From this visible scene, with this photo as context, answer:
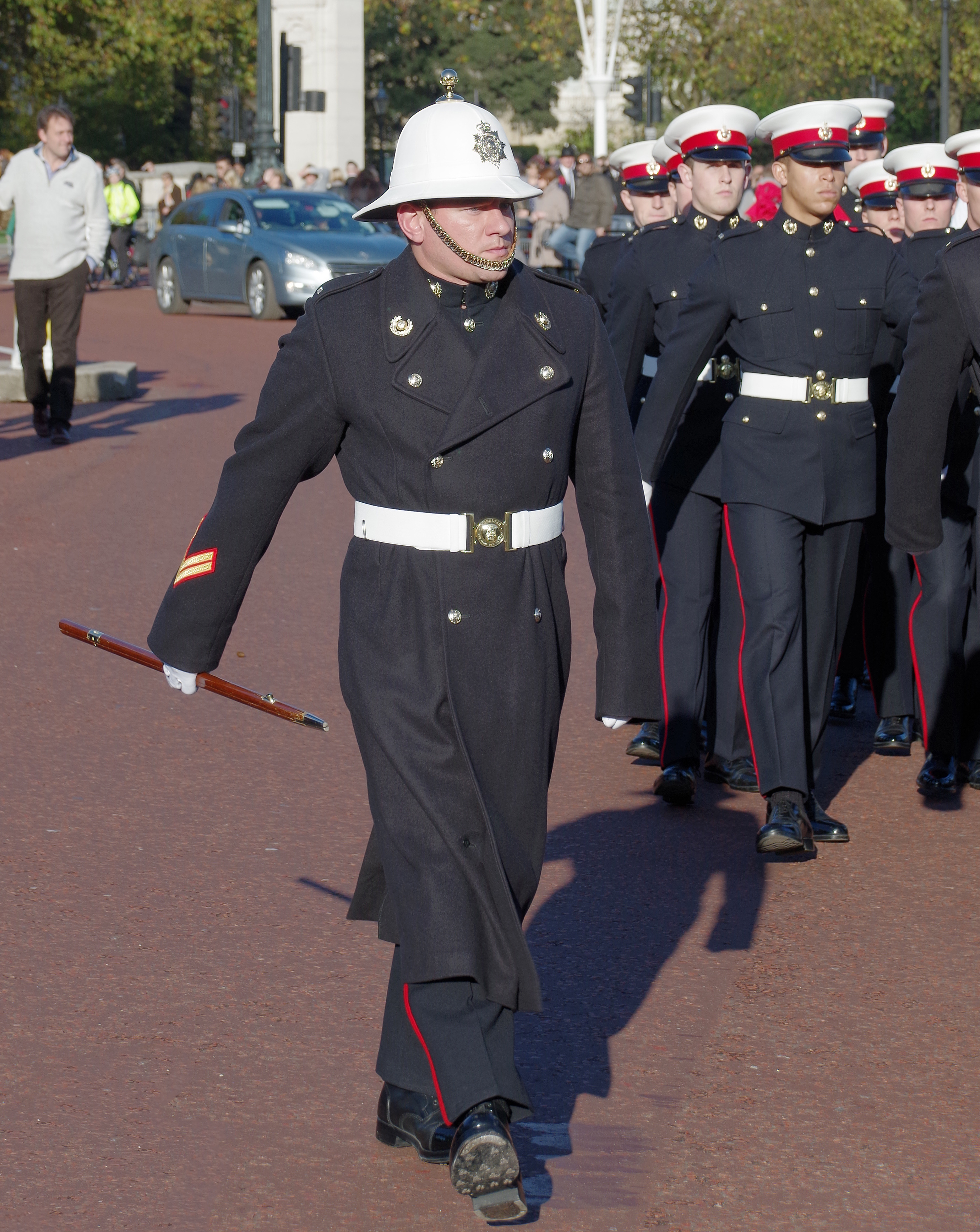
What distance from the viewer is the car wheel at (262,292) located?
76.0 ft

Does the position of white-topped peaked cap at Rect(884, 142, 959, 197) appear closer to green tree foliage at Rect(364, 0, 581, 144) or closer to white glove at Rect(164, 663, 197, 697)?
white glove at Rect(164, 663, 197, 697)

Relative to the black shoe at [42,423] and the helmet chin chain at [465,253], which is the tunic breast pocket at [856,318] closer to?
the helmet chin chain at [465,253]

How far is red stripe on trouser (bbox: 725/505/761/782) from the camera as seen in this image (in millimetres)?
5750

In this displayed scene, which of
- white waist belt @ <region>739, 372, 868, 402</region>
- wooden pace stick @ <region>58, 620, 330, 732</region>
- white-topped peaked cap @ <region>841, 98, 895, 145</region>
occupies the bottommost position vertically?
wooden pace stick @ <region>58, 620, 330, 732</region>

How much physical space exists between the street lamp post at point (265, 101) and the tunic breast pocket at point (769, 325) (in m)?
28.3

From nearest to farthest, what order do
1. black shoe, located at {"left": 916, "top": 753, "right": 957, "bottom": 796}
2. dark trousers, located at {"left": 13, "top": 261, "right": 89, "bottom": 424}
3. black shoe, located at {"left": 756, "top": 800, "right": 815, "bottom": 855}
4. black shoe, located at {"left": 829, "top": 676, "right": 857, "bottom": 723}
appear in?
black shoe, located at {"left": 756, "top": 800, "right": 815, "bottom": 855}
black shoe, located at {"left": 916, "top": 753, "right": 957, "bottom": 796}
black shoe, located at {"left": 829, "top": 676, "right": 857, "bottom": 723}
dark trousers, located at {"left": 13, "top": 261, "right": 89, "bottom": 424}

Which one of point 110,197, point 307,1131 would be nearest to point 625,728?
point 307,1131

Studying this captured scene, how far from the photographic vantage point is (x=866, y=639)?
7117 mm

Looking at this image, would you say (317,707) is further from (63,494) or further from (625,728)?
(63,494)

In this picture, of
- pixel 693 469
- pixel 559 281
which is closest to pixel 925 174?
pixel 693 469

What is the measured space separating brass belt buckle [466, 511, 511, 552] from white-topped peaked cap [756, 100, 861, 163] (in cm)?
243

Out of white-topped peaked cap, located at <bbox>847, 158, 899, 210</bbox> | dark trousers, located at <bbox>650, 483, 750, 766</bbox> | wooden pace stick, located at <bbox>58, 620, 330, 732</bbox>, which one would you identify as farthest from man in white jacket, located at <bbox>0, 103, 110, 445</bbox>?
wooden pace stick, located at <bbox>58, 620, 330, 732</bbox>

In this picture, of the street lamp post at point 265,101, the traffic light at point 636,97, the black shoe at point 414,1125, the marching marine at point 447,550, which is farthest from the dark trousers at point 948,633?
the street lamp post at point 265,101

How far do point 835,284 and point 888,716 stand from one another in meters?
1.80
